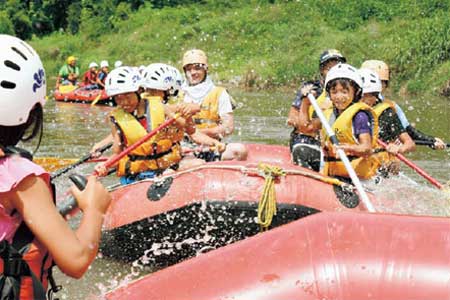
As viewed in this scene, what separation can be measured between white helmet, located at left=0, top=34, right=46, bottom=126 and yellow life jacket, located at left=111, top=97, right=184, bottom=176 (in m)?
3.31

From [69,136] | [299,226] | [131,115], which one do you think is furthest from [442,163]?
[299,226]

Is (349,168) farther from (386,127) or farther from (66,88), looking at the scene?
(66,88)

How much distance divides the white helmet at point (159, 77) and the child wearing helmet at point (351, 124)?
1226mm

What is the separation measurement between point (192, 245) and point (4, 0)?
40262mm

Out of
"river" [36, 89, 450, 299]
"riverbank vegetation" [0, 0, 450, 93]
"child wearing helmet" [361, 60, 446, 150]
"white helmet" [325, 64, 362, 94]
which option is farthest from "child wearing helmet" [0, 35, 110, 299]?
"riverbank vegetation" [0, 0, 450, 93]

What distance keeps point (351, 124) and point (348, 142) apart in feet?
0.49

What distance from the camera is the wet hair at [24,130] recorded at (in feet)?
6.19

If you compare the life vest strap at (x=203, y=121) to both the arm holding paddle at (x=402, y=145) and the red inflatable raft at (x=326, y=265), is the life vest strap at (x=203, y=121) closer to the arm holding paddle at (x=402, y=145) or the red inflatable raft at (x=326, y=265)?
the arm holding paddle at (x=402, y=145)

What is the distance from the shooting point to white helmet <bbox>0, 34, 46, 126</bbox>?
1817 millimetres

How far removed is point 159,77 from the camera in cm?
543

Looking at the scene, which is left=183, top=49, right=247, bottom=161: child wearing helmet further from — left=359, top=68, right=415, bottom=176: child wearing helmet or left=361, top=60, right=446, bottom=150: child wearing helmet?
left=361, top=60, right=446, bottom=150: child wearing helmet

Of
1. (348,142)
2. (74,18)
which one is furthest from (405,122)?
(74,18)

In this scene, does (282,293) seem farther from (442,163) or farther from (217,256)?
(442,163)

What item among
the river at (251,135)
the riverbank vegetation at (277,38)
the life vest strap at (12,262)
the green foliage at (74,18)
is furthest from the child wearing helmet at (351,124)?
the green foliage at (74,18)
